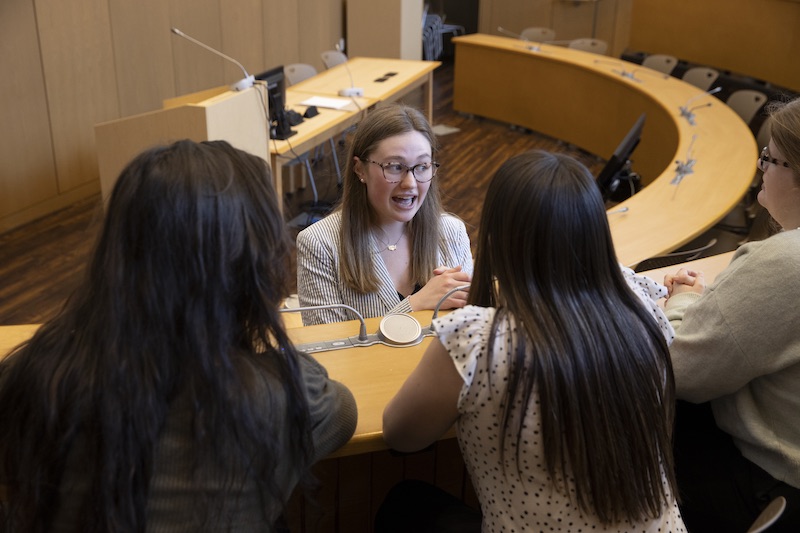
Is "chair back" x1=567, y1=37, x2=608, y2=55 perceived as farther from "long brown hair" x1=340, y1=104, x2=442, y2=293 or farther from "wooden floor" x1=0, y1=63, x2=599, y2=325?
"long brown hair" x1=340, y1=104, x2=442, y2=293

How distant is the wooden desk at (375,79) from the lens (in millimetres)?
6727

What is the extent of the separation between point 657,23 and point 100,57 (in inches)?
276

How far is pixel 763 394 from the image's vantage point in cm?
191

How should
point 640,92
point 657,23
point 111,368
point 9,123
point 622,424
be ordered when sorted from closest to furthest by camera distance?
point 111,368 < point 622,424 < point 9,123 < point 640,92 < point 657,23

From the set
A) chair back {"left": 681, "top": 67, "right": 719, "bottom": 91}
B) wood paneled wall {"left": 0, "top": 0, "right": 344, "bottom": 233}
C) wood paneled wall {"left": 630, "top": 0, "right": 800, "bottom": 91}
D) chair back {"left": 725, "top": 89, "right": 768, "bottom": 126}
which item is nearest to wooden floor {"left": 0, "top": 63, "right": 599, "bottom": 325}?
wood paneled wall {"left": 0, "top": 0, "right": 344, "bottom": 233}

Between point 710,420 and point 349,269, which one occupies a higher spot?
point 349,269

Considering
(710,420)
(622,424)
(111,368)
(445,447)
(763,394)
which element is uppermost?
(111,368)

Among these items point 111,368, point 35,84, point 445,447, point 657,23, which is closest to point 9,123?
point 35,84

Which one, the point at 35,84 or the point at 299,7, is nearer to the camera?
the point at 35,84

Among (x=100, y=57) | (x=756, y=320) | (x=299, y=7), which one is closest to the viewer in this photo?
(x=756, y=320)

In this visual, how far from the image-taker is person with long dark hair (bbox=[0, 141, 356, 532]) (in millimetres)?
1253

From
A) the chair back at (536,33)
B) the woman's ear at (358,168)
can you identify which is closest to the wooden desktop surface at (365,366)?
the woman's ear at (358,168)

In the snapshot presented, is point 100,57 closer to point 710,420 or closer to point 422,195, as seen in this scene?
point 422,195

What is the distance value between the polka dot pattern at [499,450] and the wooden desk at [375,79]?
17.0ft
